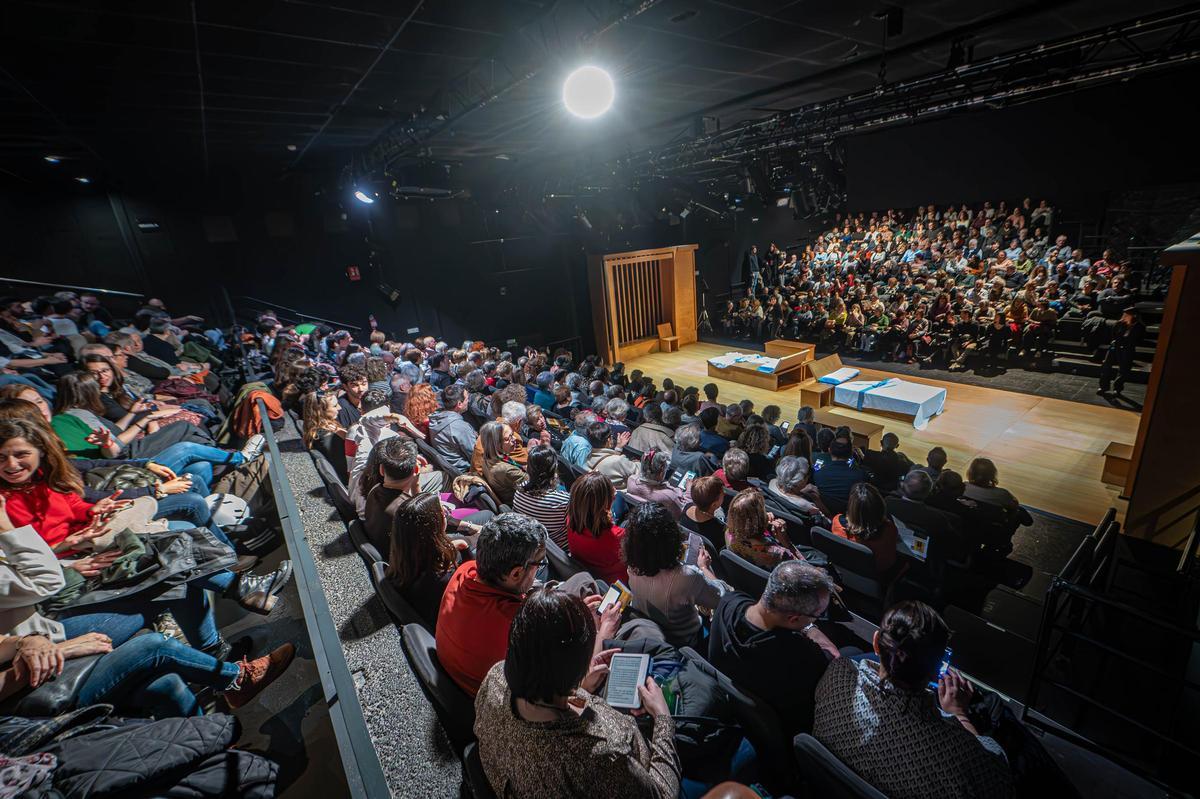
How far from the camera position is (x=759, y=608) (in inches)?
72.7

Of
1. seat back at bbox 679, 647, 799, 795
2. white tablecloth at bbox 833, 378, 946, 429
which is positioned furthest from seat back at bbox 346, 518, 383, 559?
white tablecloth at bbox 833, 378, 946, 429

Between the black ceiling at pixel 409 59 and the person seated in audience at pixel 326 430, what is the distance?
2710 mm

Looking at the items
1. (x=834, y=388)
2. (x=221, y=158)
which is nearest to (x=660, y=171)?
(x=834, y=388)

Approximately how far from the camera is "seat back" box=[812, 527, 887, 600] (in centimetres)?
291

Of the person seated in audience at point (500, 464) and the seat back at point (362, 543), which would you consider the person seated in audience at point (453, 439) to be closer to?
the person seated in audience at point (500, 464)

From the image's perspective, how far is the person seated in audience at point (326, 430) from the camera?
151 inches

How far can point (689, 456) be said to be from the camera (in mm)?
3920

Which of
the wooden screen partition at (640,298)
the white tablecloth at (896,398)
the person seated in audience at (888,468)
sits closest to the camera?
the person seated in audience at (888,468)

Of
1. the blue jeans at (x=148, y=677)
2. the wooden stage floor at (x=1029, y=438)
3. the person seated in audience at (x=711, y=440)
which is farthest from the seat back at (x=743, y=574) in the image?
the wooden stage floor at (x=1029, y=438)

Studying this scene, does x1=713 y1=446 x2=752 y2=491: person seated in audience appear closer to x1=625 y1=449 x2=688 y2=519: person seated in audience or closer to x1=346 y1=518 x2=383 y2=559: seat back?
x1=625 y1=449 x2=688 y2=519: person seated in audience

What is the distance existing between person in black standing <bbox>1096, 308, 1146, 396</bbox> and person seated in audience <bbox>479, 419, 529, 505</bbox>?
8.88 m

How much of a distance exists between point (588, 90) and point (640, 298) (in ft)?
31.4

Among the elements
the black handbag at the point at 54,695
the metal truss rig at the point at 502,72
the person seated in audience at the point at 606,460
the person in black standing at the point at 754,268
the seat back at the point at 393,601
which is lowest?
the person seated in audience at the point at 606,460

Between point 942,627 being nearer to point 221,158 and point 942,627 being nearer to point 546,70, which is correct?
point 546,70
